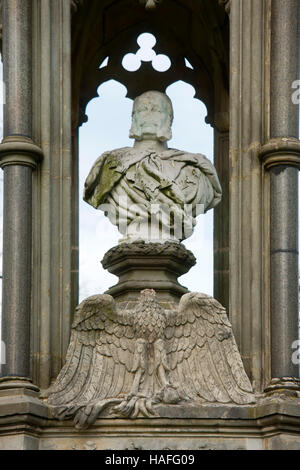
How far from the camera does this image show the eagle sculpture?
24.2 metres

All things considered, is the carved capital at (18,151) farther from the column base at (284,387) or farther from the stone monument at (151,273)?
the column base at (284,387)

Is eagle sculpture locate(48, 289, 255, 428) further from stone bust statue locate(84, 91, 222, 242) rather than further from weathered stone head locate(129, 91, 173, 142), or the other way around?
weathered stone head locate(129, 91, 173, 142)

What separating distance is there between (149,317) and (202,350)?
57 cm

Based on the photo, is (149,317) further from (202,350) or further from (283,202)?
(283,202)

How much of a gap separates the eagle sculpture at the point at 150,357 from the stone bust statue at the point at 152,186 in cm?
95

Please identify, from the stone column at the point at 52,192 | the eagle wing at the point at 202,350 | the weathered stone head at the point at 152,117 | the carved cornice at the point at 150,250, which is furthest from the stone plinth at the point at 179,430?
the weathered stone head at the point at 152,117

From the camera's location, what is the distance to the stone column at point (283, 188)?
24406 mm

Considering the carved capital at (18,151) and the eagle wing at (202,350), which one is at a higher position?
the carved capital at (18,151)

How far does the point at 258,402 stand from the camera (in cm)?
2411

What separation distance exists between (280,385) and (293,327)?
60 cm

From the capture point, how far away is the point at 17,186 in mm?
24594

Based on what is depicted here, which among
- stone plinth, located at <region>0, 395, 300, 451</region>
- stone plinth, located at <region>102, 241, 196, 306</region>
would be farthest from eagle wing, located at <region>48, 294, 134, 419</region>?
stone plinth, located at <region>102, 241, 196, 306</region>

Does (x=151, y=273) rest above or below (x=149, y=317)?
above

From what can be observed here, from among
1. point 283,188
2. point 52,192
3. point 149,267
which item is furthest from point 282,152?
point 52,192
